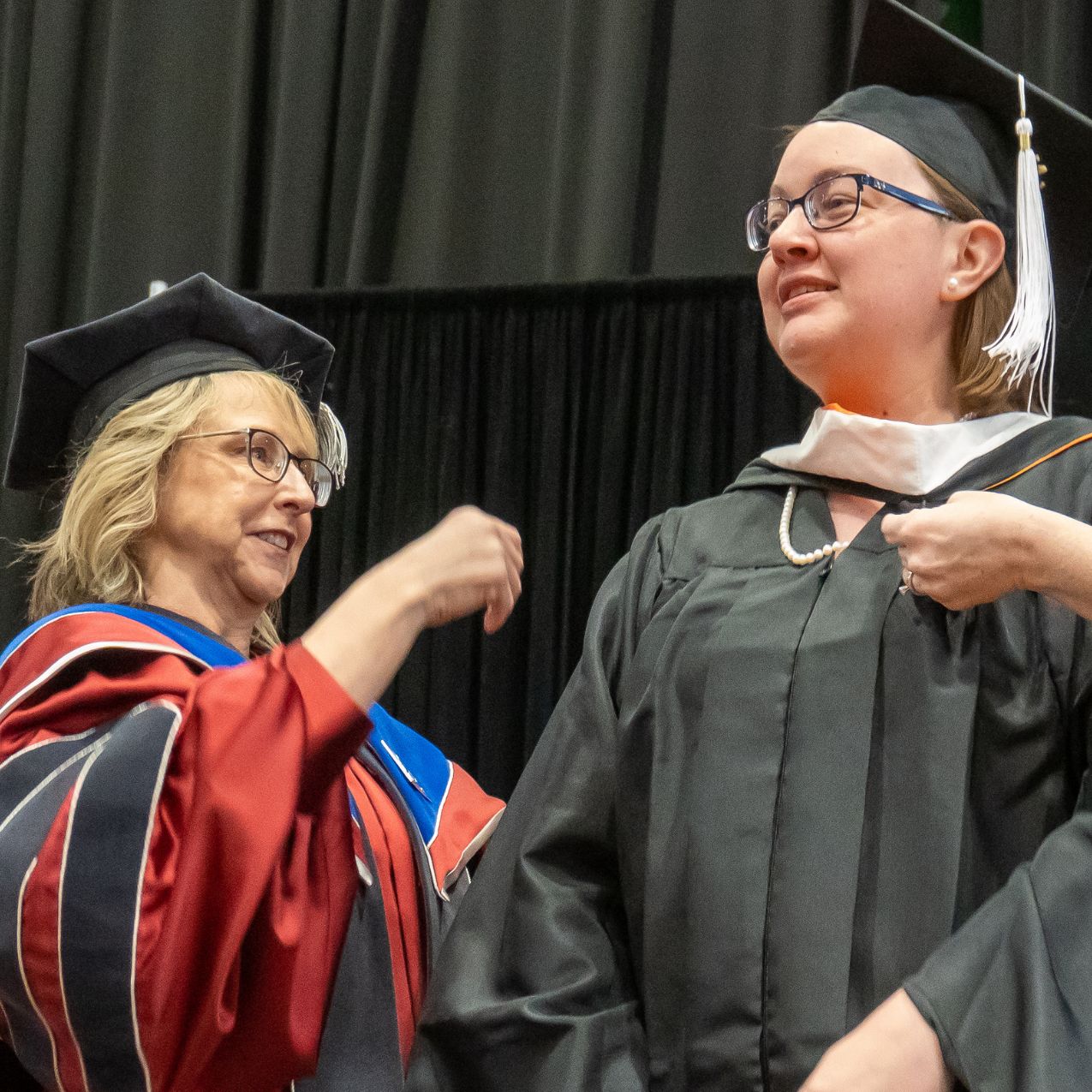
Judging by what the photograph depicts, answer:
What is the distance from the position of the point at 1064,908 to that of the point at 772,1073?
0.31m

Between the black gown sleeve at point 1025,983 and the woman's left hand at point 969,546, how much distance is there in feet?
0.74

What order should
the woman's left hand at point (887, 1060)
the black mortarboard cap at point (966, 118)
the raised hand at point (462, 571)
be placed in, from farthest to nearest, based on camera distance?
the raised hand at point (462, 571)
the black mortarboard cap at point (966, 118)
the woman's left hand at point (887, 1060)

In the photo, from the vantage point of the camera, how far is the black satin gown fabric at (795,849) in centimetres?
139

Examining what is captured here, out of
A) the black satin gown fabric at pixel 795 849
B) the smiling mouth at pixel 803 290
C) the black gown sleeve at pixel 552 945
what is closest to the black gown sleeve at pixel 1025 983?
the black satin gown fabric at pixel 795 849

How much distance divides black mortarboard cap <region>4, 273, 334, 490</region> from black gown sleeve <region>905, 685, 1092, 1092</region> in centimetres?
157

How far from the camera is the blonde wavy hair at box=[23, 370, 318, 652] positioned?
7.59 ft

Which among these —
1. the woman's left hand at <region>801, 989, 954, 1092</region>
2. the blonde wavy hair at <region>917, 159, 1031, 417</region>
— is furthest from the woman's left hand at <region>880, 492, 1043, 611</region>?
the woman's left hand at <region>801, 989, 954, 1092</region>

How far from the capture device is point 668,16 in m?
3.48

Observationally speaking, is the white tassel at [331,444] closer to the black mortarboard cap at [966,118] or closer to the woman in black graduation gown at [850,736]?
the woman in black graduation gown at [850,736]

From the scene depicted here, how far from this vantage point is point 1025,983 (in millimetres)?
1312

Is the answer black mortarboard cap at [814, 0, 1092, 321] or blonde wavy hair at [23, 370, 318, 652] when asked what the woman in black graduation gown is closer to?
black mortarboard cap at [814, 0, 1092, 321]

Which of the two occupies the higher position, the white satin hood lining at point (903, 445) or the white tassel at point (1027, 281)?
the white tassel at point (1027, 281)

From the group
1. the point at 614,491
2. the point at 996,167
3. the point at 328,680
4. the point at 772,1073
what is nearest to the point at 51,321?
the point at 614,491

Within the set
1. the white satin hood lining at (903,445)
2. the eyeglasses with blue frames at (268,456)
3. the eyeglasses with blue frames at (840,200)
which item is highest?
the eyeglasses with blue frames at (840,200)
